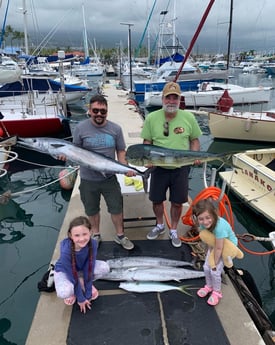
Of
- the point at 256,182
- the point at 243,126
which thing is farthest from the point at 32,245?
the point at 243,126

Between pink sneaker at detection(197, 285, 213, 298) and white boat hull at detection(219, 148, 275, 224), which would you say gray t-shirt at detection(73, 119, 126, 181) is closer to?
pink sneaker at detection(197, 285, 213, 298)

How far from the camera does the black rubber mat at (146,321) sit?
2.40 meters

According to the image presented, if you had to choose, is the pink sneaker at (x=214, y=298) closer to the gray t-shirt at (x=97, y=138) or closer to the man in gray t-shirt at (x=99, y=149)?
the man in gray t-shirt at (x=99, y=149)

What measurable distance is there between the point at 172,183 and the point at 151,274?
1.07 m

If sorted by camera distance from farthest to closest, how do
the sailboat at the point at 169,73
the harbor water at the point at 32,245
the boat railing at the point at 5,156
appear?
the sailboat at the point at 169,73 → the boat railing at the point at 5,156 → the harbor water at the point at 32,245

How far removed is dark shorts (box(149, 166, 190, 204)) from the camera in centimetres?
338

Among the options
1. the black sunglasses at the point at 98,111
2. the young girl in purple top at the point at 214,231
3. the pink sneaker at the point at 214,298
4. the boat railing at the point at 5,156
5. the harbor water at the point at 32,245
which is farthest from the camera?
the boat railing at the point at 5,156

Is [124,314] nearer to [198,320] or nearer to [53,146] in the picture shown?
[198,320]

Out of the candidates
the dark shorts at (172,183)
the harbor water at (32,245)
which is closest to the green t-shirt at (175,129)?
the dark shorts at (172,183)

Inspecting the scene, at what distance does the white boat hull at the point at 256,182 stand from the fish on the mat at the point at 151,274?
8.37ft

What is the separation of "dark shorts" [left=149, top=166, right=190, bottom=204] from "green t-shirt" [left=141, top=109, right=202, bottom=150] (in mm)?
307

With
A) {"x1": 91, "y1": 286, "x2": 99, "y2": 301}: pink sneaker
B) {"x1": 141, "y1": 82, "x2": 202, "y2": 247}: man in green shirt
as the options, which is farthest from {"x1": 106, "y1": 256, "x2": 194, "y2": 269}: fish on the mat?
{"x1": 141, "y1": 82, "x2": 202, "y2": 247}: man in green shirt

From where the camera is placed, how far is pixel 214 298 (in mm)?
2770

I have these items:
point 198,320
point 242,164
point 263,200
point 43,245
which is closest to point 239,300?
point 198,320
